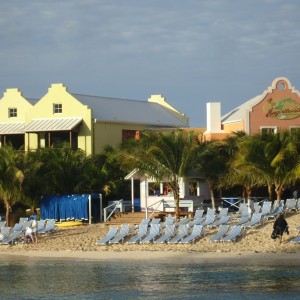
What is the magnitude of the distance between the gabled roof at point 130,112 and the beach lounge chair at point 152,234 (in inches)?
708

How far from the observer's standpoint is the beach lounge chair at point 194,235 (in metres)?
33.8

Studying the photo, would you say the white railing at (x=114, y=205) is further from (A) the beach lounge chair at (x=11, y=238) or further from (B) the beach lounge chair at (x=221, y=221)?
(B) the beach lounge chair at (x=221, y=221)

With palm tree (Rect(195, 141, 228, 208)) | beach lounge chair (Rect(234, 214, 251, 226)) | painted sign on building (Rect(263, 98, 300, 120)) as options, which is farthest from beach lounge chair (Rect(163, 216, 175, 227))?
painted sign on building (Rect(263, 98, 300, 120))

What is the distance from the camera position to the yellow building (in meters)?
52.2

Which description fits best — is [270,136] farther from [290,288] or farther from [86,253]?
[290,288]

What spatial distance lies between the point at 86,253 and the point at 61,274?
225 inches

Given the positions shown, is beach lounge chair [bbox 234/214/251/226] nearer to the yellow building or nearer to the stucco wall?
the stucco wall

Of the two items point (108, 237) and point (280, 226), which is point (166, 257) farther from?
point (280, 226)

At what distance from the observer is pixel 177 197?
39594 millimetres

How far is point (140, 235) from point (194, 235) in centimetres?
232

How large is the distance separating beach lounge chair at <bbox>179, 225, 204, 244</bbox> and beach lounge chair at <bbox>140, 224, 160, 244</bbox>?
1263mm

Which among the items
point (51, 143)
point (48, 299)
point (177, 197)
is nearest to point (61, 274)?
point (48, 299)

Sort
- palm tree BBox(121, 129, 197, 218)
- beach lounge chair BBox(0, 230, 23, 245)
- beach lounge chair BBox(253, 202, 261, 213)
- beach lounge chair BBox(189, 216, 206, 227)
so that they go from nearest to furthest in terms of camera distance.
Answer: beach lounge chair BBox(189, 216, 206, 227) → beach lounge chair BBox(253, 202, 261, 213) → beach lounge chair BBox(0, 230, 23, 245) → palm tree BBox(121, 129, 197, 218)

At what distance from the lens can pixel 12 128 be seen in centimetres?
A: 5519
